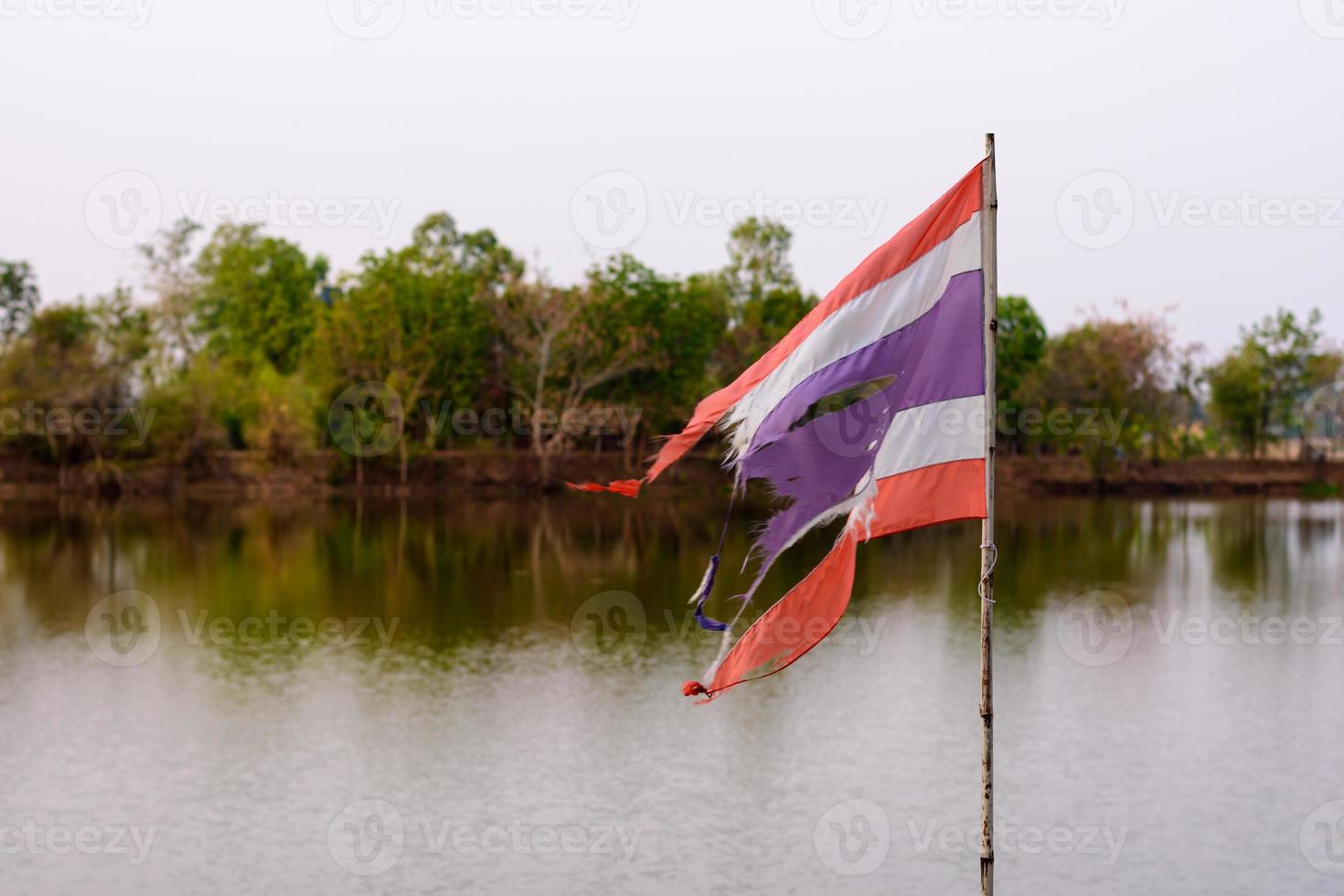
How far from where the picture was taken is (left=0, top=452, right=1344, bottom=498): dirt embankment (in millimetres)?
77938

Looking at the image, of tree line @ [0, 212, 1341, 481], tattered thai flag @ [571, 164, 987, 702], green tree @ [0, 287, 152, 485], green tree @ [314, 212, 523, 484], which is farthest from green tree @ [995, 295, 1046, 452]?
tattered thai flag @ [571, 164, 987, 702]

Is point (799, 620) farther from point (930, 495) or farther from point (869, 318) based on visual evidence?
point (869, 318)

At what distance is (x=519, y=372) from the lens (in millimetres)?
80000

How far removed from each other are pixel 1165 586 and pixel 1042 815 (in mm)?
24282

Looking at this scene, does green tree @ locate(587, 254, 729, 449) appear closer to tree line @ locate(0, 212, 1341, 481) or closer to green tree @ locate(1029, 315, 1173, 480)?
tree line @ locate(0, 212, 1341, 481)

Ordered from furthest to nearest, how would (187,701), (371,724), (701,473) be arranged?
1. (701,473)
2. (187,701)
3. (371,724)

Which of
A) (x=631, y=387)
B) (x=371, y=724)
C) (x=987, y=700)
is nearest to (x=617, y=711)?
(x=371, y=724)

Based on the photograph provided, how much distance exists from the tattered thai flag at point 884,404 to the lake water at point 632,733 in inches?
349

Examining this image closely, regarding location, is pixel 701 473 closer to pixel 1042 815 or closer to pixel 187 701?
pixel 187 701

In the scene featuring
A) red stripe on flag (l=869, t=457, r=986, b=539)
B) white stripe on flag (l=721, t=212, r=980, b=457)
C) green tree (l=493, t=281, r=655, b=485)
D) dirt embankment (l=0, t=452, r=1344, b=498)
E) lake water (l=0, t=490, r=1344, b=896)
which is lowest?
lake water (l=0, t=490, r=1344, b=896)

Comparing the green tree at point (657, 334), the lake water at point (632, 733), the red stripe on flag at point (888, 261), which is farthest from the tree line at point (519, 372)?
the red stripe on flag at point (888, 261)

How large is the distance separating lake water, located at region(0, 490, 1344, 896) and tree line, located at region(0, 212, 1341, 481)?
31.8 metres

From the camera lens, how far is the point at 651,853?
19.2 metres

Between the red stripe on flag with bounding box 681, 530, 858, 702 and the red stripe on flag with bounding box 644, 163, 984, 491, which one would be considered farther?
the red stripe on flag with bounding box 644, 163, 984, 491
